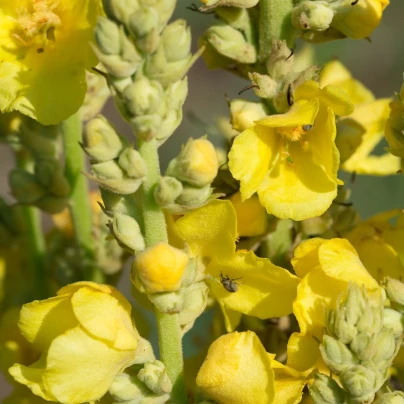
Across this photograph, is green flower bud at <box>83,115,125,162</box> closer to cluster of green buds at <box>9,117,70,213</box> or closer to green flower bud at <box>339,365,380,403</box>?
green flower bud at <box>339,365,380,403</box>

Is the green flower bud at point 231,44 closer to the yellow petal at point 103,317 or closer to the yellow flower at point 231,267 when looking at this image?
the yellow flower at point 231,267

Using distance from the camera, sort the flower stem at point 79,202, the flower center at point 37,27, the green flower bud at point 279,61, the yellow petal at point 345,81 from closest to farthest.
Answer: the green flower bud at point 279,61 < the flower center at point 37,27 < the flower stem at point 79,202 < the yellow petal at point 345,81

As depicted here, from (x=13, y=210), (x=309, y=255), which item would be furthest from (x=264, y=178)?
(x=13, y=210)

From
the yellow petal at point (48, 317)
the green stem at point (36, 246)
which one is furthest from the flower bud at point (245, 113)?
the green stem at point (36, 246)

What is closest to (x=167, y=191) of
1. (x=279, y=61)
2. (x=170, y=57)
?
(x=170, y=57)

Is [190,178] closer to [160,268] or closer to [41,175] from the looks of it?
[160,268]

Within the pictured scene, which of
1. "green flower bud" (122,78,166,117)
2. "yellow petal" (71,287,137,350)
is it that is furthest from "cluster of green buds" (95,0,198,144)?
"yellow petal" (71,287,137,350)

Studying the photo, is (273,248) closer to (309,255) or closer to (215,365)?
(309,255)
